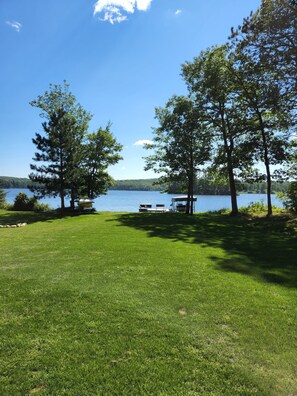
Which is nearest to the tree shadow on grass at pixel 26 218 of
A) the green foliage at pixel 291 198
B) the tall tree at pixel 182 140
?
the tall tree at pixel 182 140

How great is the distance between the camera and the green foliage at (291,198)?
15.7 metres

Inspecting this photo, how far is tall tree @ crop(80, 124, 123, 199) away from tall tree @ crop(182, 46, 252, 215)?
10.6m

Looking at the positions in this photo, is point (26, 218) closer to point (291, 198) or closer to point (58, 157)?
point (58, 157)

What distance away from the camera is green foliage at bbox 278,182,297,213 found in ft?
51.5

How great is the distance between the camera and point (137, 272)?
5512 millimetres

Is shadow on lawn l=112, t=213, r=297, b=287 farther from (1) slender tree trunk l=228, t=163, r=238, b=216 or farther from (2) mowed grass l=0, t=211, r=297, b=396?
(1) slender tree trunk l=228, t=163, r=238, b=216

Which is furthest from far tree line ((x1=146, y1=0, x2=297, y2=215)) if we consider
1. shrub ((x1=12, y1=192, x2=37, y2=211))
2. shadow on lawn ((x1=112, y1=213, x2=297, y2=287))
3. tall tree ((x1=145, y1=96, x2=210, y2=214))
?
shrub ((x1=12, y1=192, x2=37, y2=211))

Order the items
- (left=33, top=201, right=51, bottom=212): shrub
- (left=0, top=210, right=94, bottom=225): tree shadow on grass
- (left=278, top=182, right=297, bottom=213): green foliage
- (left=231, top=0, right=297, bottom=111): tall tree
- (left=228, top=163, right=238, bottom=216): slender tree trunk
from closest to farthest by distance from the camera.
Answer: (left=231, top=0, right=297, bottom=111): tall tree → (left=278, top=182, right=297, bottom=213): green foliage → (left=0, top=210, right=94, bottom=225): tree shadow on grass → (left=228, top=163, right=238, bottom=216): slender tree trunk → (left=33, top=201, right=51, bottom=212): shrub

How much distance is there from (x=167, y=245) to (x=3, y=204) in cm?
2442

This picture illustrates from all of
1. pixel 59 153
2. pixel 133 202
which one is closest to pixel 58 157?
pixel 59 153

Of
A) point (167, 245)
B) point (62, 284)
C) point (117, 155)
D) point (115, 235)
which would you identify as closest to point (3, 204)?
point (117, 155)

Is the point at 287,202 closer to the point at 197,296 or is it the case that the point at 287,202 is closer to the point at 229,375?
the point at 197,296

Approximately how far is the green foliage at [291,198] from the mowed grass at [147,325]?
403 inches

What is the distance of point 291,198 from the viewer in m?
16.1
